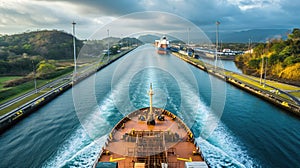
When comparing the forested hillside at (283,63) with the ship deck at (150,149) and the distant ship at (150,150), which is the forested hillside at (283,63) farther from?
the ship deck at (150,149)

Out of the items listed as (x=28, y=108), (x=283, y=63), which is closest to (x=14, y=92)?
(x=28, y=108)

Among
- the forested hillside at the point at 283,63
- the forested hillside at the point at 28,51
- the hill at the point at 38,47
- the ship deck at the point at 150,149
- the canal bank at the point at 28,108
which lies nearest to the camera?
the ship deck at the point at 150,149

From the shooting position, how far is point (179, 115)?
1856 cm

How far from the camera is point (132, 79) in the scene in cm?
3250

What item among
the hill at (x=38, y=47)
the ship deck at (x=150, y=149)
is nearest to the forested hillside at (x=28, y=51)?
the hill at (x=38, y=47)

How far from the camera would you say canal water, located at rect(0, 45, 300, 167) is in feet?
40.9

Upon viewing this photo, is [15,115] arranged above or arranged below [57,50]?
below

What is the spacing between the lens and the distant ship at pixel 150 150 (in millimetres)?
8539

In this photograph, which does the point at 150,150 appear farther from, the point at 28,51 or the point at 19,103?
the point at 28,51

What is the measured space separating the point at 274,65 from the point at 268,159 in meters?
31.5

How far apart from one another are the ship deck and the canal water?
2.20m

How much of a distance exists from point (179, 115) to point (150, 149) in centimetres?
999

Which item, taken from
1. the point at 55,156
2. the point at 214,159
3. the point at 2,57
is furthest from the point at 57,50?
the point at 214,159

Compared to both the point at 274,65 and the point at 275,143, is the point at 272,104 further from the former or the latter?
the point at 274,65
